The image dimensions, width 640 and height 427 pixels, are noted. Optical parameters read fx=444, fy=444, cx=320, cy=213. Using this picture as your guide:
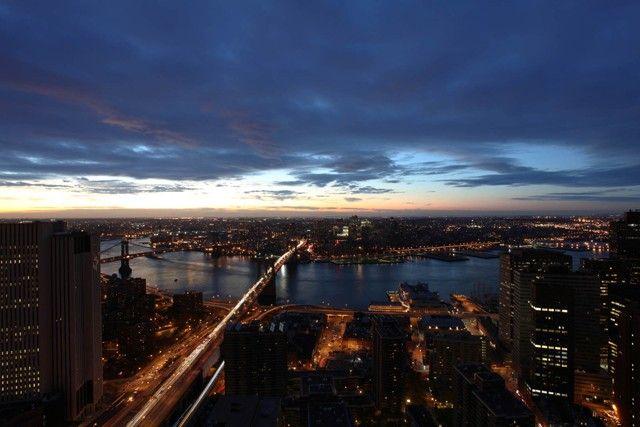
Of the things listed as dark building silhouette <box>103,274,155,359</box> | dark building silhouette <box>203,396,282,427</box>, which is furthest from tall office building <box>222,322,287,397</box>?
dark building silhouette <box>103,274,155,359</box>

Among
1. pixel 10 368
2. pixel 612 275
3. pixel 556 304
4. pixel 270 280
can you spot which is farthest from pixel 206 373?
pixel 612 275

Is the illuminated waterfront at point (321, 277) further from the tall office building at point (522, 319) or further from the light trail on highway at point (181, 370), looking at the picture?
the tall office building at point (522, 319)

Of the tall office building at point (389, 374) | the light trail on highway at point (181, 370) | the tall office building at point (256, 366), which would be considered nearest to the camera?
the light trail on highway at point (181, 370)

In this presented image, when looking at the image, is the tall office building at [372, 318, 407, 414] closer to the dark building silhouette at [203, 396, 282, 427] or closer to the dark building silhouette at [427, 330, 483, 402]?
the dark building silhouette at [427, 330, 483, 402]

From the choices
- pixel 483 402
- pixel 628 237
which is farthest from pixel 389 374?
pixel 628 237

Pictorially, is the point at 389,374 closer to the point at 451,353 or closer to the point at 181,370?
the point at 451,353

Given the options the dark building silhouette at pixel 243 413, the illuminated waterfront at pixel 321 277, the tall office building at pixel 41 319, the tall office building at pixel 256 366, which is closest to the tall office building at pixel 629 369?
the dark building silhouette at pixel 243 413
